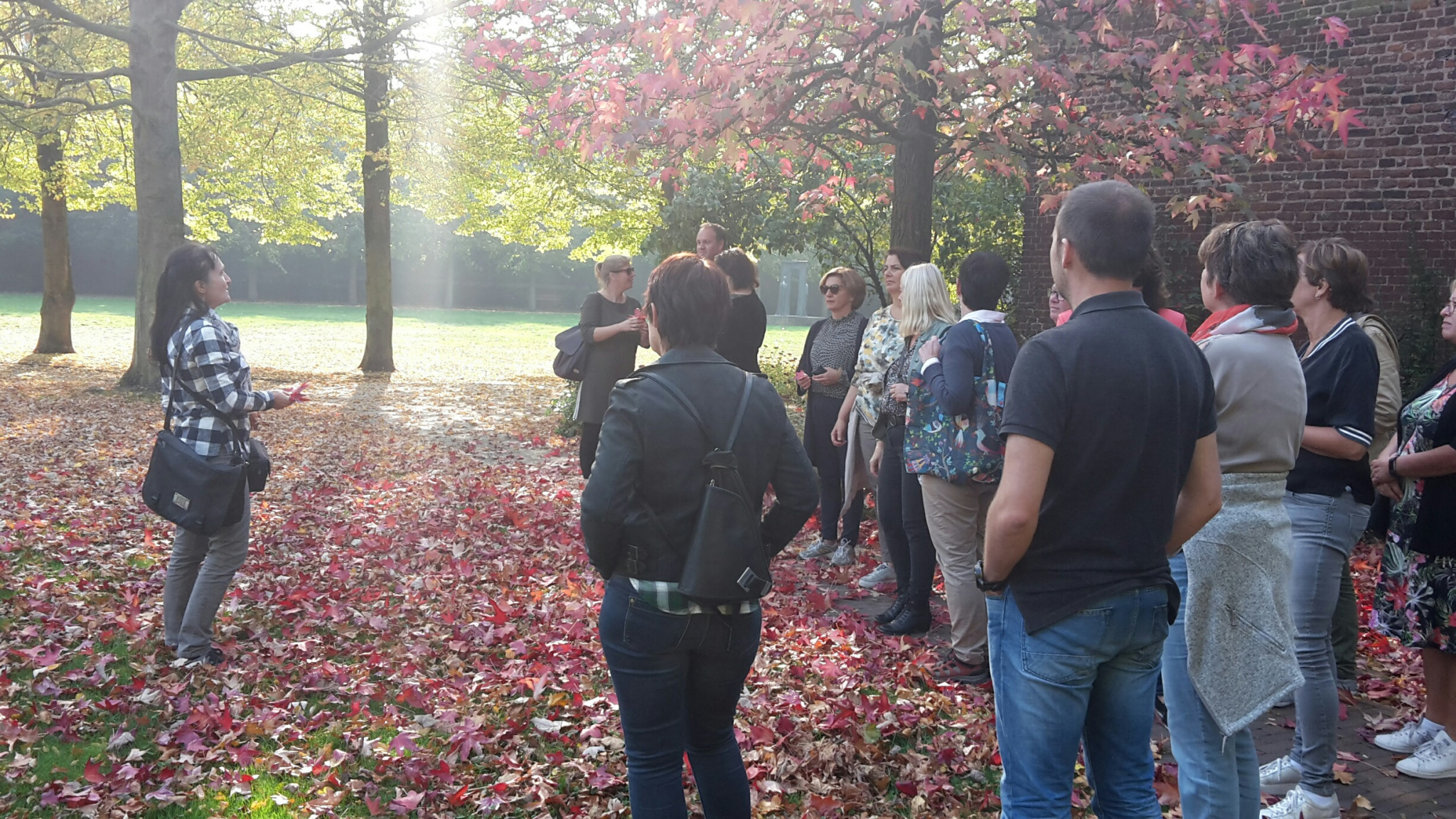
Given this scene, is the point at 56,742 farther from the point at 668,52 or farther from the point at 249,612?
the point at 668,52

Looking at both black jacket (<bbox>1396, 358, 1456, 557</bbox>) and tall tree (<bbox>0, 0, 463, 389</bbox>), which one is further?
tall tree (<bbox>0, 0, 463, 389</bbox>)

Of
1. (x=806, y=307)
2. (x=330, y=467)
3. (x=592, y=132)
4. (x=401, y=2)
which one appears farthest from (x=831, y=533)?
(x=806, y=307)

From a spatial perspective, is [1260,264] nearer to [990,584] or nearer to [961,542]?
[990,584]

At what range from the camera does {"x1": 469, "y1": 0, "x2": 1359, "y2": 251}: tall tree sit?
683cm

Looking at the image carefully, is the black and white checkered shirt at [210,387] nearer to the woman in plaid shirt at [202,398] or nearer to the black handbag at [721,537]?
the woman in plaid shirt at [202,398]

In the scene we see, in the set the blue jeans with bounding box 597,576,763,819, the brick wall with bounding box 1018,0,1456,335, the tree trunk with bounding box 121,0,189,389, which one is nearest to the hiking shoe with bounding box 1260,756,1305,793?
the blue jeans with bounding box 597,576,763,819

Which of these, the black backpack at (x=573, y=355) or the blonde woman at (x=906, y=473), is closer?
the blonde woman at (x=906, y=473)

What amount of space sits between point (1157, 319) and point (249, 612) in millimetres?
5526

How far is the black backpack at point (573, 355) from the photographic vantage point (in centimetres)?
666

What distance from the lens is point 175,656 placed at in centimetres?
525

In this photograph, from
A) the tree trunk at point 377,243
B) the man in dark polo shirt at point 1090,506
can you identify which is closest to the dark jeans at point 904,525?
the man in dark polo shirt at point 1090,506

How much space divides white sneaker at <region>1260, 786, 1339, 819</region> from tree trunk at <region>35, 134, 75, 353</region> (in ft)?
73.6

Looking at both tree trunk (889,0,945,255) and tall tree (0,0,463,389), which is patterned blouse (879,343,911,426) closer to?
tree trunk (889,0,945,255)

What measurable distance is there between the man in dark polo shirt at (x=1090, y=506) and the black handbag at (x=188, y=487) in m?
3.87
